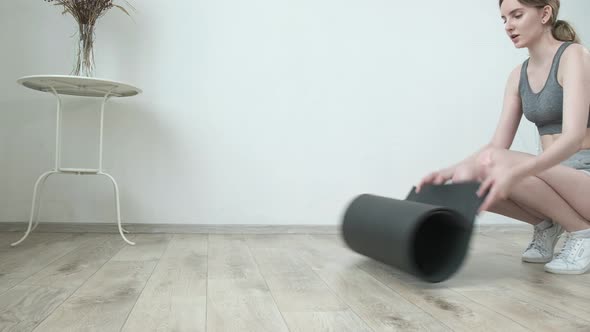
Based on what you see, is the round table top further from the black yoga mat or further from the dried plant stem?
the black yoga mat

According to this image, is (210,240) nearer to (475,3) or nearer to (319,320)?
(319,320)

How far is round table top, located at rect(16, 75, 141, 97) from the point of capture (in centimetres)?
223

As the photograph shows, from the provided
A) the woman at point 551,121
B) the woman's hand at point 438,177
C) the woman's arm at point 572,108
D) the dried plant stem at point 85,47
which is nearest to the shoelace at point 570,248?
the woman at point 551,121

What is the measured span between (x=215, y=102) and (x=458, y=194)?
4.84ft

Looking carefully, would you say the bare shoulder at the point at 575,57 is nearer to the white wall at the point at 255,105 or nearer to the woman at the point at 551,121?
the woman at the point at 551,121

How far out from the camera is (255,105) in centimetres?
293

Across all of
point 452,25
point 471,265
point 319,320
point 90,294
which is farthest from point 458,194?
point 452,25

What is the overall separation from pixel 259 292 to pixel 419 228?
23.3 inches

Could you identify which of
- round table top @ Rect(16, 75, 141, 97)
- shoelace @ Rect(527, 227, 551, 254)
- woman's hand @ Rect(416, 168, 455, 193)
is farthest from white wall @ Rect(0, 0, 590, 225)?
woman's hand @ Rect(416, 168, 455, 193)

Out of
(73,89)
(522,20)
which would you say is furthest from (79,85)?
(522,20)

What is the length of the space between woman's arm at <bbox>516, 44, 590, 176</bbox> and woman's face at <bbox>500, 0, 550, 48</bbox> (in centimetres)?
13

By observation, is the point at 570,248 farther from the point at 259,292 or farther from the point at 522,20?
the point at 259,292

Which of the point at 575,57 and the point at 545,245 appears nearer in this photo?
the point at 575,57

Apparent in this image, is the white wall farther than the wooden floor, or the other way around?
the white wall
